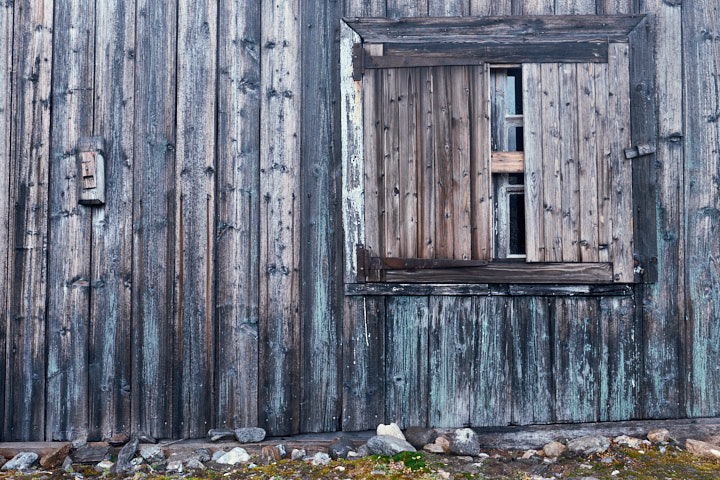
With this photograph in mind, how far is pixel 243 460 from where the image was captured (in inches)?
135

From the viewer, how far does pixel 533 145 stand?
12.1 ft

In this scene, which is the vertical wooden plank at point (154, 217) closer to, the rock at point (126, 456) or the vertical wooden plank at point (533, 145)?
the rock at point (126, 456)

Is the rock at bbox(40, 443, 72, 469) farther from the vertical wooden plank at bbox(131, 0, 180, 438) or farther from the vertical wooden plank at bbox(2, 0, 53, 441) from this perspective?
the vertical wooden plank at bbox(131, 0, 180, 438)

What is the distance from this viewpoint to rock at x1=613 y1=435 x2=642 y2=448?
350 cm

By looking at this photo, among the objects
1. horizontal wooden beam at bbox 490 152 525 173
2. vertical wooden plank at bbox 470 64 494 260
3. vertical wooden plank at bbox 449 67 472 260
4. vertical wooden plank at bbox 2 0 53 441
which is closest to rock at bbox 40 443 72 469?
vertical wooden plank at bbox 2 0 53 441

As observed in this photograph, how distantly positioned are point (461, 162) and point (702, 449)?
2382mm

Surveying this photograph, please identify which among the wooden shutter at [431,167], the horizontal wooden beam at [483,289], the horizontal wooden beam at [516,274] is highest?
the wooden shutter at [431,167]

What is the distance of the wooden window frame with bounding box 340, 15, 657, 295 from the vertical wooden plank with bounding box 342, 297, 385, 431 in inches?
5.5

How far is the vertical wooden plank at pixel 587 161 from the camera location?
3.66m

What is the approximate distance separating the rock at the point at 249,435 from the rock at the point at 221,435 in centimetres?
4

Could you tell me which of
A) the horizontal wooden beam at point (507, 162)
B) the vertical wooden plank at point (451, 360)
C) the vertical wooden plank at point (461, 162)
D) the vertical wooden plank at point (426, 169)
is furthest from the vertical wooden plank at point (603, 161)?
the vertical wooden plank at point (426, 169)

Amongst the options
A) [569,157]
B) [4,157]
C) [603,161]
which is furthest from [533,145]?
[4,157]

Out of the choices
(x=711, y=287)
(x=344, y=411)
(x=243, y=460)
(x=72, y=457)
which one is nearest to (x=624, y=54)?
(x=711, y=287)

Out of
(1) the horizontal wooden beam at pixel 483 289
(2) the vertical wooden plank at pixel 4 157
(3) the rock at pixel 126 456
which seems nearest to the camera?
(3) the rock at pixel 126 456
